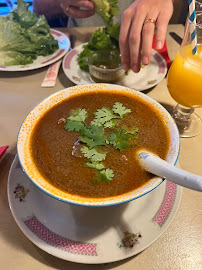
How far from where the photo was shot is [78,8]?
7.83 ft

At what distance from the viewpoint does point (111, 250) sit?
95 centimetres

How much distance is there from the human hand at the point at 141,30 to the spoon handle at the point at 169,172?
79 cm

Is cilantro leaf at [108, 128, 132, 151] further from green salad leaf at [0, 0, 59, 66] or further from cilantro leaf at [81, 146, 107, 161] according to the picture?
green salad leaf at [0, 0, 59, 66]

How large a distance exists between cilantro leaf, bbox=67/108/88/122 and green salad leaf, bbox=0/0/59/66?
3.18 feet

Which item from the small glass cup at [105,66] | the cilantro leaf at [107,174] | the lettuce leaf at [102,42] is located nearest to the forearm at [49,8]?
the lettuce leaf at [102,42]

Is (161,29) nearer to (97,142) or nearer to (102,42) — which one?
(102,42)

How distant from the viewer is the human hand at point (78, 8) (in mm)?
2258

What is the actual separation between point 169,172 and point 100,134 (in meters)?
0.37

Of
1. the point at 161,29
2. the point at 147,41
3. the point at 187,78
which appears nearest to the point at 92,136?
the point at 187,78

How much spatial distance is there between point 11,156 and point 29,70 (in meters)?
0.87

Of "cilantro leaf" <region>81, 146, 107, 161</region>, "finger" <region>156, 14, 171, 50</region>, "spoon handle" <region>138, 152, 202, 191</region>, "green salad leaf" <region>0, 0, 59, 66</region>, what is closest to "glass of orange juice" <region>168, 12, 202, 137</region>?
"finger" <region>156, 14, 171, 50</region>

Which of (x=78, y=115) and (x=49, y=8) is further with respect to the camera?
(x=49, y=8)

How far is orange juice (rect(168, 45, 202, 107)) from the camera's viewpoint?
4.30 feet

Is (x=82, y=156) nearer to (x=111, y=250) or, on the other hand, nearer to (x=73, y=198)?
(x=73, y=198)
